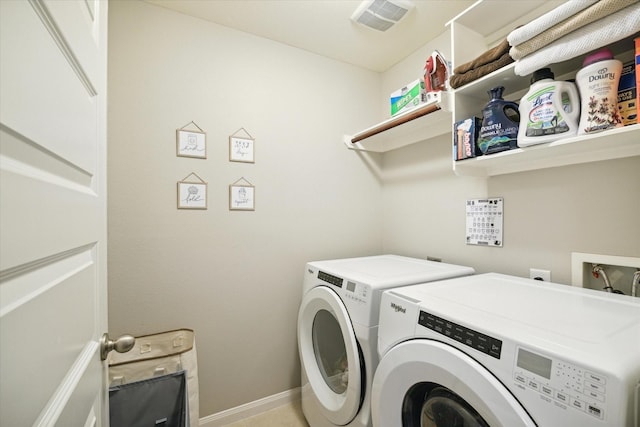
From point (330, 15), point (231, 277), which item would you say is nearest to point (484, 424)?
point (231, 277)

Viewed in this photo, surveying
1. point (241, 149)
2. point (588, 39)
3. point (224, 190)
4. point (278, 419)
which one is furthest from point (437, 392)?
point (241, 149)

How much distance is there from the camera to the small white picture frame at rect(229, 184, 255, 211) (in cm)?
177

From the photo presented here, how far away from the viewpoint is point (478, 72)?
4.02ft

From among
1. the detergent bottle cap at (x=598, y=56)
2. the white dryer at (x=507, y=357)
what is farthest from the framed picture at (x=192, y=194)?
the detergent bottle cap at (x=598, y=56)

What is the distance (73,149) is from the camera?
579mm

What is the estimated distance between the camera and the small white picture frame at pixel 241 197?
1771mm

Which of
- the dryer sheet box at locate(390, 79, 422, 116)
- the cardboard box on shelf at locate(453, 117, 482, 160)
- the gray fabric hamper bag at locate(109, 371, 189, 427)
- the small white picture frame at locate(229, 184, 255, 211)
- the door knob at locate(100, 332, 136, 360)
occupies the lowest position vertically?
the gray fabric hamper bag at locate(109, 371, 189, 427)

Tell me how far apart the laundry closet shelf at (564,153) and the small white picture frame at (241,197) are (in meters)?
1.21

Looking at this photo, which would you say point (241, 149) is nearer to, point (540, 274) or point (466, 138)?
point (466, 138)

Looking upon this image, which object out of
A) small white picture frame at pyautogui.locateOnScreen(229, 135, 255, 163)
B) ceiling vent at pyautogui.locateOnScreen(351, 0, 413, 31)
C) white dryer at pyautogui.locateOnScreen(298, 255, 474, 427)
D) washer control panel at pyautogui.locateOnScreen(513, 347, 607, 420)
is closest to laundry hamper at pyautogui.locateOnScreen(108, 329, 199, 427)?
white dryer at pyautogui.locateOnScreen(298, 255, 474, 427)

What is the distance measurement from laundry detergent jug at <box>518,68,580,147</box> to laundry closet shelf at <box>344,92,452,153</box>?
0.40 m

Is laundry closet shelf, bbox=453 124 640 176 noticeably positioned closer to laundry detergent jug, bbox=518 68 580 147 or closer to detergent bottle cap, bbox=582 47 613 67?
laundry detergent jug, bbox=518 68 580 147

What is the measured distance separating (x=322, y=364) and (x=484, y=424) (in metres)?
1.02

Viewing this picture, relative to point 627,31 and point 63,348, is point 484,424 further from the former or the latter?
point 627,31
